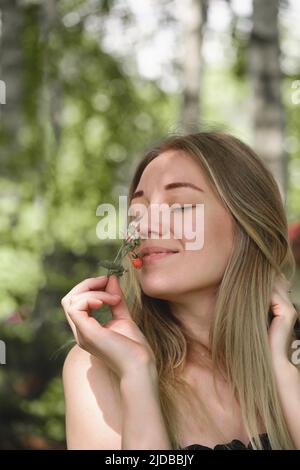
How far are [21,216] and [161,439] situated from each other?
4.36 meters

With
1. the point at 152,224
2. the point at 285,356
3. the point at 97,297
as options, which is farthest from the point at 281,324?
the point at 97,297

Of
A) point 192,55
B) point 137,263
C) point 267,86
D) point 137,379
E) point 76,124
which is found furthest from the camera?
point 76,124

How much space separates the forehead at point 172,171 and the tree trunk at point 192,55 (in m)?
4.26

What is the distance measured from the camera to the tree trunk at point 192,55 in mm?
6680

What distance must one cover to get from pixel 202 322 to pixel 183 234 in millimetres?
341

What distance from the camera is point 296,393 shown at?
2189mm

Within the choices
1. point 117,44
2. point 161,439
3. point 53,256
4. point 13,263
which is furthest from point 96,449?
point 117,44

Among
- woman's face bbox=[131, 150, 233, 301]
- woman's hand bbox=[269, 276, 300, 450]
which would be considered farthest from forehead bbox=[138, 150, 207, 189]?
woman's hand bbox=[269, 276, 300, 450]

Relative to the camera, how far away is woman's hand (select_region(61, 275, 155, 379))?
195 cm

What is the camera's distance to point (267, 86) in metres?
5.08

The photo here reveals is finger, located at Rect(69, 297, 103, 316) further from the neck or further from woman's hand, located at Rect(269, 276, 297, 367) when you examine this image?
woman's hand, located at Rect(269, 276, 297, 367)

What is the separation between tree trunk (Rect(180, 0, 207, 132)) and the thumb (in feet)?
15.1

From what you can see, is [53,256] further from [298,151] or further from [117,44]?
[298,151]

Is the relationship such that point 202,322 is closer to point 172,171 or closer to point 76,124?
point 172,171
